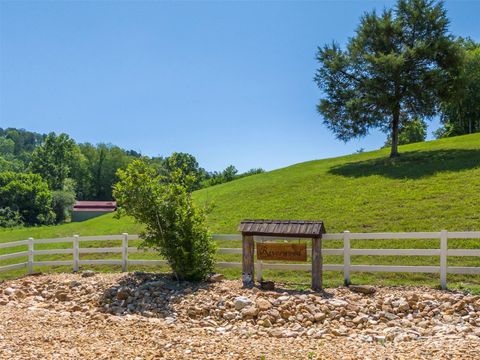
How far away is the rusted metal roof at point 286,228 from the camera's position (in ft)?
33.2

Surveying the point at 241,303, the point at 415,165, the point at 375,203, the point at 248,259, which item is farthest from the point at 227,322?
the point at 415,165

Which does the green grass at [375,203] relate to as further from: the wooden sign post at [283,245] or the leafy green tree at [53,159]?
the leafy green tree at [53,159]

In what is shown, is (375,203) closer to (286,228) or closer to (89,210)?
(286,228)

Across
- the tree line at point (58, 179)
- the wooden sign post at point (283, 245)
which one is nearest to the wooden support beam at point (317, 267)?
the wooden sign post at point (283, 245)

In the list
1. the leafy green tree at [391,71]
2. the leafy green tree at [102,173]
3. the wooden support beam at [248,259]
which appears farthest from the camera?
the leafy green tree at [102,173]

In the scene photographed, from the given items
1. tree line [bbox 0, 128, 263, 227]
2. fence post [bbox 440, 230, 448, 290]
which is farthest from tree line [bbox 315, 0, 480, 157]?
fence post [bbox 440, 230, 448, 290]

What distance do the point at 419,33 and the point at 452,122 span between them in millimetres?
32306

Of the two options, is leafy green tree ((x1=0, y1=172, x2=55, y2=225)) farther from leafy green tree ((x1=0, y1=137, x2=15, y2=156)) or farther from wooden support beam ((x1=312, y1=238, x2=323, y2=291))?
leafy green tree ((x1=0, y1=137, x2=15, y2=156))

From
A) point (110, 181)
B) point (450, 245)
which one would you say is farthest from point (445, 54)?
point (110, 181)

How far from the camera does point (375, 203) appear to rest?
64.1ft

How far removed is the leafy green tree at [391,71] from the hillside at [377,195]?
3145 millimetres

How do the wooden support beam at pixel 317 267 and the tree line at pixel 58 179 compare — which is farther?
the tree line at pixel 58 179

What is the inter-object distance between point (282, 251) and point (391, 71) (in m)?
21.5

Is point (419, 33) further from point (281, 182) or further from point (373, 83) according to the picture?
point (281, 182)
